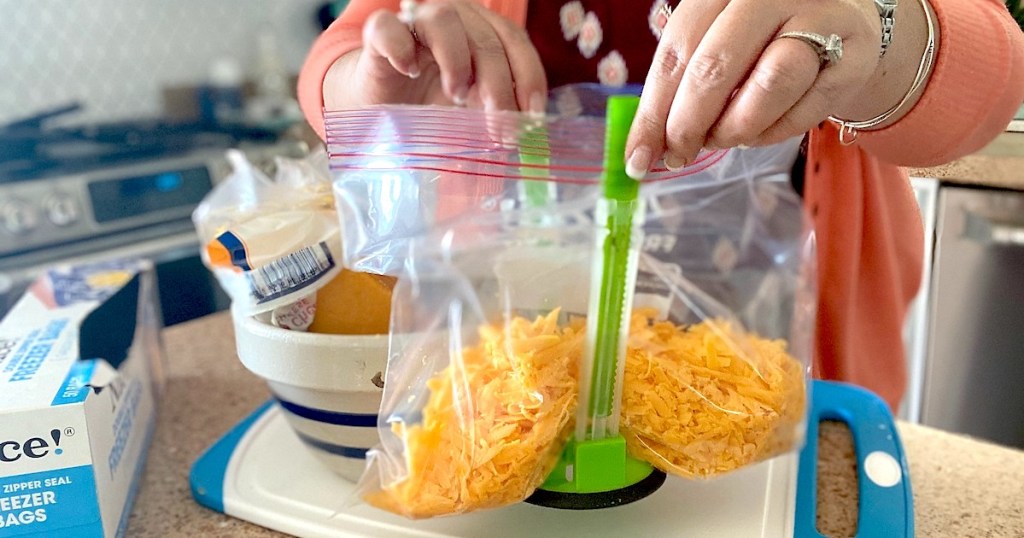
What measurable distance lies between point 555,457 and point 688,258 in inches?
4.8

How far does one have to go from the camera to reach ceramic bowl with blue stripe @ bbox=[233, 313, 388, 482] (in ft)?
1.38

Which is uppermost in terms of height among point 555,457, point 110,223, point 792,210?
point 792,210

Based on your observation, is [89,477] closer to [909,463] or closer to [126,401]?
[126,401]

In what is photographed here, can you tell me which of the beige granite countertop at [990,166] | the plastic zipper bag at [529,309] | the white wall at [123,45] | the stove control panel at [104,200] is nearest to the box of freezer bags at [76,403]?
the plastic zipper bag at [529,309]

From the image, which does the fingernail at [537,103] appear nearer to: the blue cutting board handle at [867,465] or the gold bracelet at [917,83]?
the gold bracelet at [917,83]

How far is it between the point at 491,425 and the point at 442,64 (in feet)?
0.64

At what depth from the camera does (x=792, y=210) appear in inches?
15.5

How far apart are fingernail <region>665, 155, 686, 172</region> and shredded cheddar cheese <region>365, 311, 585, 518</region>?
9 cm

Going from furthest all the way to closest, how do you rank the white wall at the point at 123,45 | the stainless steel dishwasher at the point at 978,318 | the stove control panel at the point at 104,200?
1. the white wall at the point at 123,45
2. the stove control panel at the point at 104,200
3. the stainless steel dishwasher at the point at 978,318

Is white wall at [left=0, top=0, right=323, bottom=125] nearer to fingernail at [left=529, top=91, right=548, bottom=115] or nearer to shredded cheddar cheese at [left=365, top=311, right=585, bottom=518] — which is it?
fingernail at [left=529, top=91, right=548, bottom=115]

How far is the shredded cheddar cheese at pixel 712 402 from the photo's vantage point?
0.37 meters

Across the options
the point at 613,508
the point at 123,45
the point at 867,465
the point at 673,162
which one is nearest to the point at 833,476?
the point at 867,465

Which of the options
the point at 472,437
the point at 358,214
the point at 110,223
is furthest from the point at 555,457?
the point at 110,223

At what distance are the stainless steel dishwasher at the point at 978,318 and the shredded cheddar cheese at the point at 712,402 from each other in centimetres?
23
